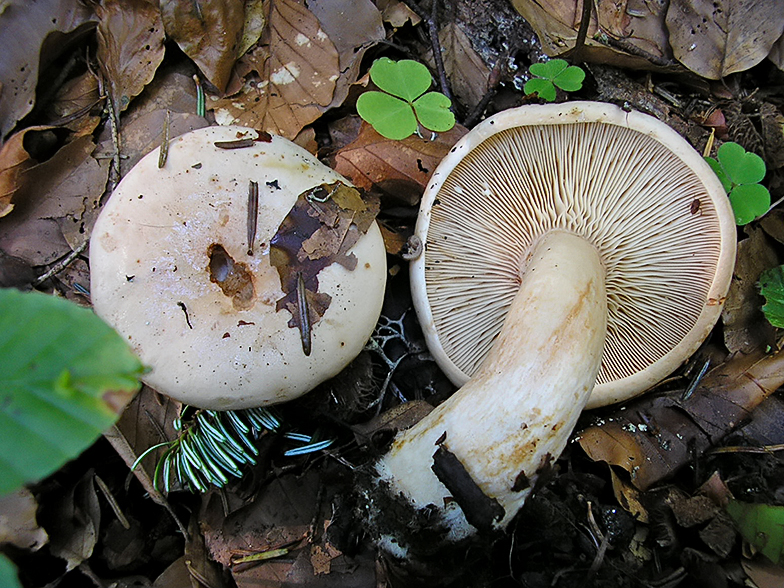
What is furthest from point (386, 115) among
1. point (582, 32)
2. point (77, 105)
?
point (77, 105)

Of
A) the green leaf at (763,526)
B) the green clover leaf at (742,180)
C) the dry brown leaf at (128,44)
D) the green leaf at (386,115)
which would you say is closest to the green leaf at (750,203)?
the green clover leaf at (742,180)

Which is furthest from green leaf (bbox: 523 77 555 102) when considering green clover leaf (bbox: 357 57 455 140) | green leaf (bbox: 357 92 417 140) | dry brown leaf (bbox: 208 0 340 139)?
dry brown leaf (bbox: 208 0 340 139)

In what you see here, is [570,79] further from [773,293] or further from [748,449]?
[748,449]

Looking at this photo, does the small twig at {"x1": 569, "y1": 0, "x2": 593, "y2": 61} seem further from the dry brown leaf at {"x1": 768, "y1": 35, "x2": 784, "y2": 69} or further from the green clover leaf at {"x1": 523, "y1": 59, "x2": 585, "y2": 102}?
the dry brown leaf at {"x1": 768, "y1": 35, "x2": 784, "y2": 69}

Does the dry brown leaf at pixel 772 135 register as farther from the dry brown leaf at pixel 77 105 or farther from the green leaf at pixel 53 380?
the dry brown leaf at pixel 77 105

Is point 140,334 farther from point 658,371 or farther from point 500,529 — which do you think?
point 658,371
